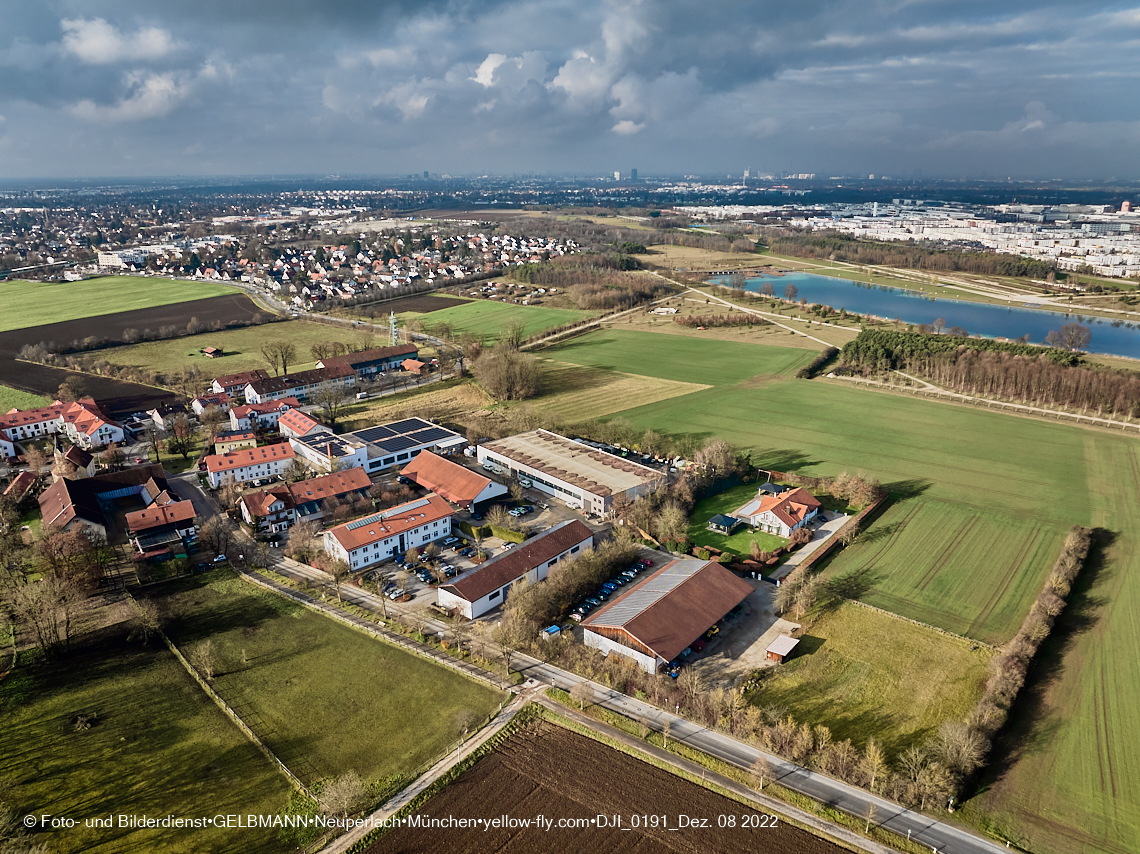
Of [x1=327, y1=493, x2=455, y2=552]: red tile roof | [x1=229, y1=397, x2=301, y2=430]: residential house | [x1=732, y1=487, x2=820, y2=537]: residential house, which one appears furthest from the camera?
[x1=229, y1=397, x2=301, y2=430]: residential house

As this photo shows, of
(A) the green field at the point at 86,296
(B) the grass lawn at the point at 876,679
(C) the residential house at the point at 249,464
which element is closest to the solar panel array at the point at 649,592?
(B) the grass lawn at the point at 876,679

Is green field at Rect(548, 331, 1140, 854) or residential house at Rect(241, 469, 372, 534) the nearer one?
green field at Rect(548, 331, 1140, 854)

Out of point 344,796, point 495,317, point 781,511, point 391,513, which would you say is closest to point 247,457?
point 391,513

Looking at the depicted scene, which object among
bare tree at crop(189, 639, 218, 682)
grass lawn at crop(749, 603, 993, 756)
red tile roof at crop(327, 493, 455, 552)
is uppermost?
red tile roof at crop(327, 493, 455, 552)

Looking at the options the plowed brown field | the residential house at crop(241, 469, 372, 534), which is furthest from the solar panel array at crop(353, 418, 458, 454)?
the plowed brown field

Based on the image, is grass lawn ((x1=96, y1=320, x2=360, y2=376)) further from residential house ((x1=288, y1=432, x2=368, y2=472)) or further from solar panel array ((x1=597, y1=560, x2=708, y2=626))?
solar panel array ((x1=597, y1=560, x2=708, y2=626))

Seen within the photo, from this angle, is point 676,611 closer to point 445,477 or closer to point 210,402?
point 445,477
